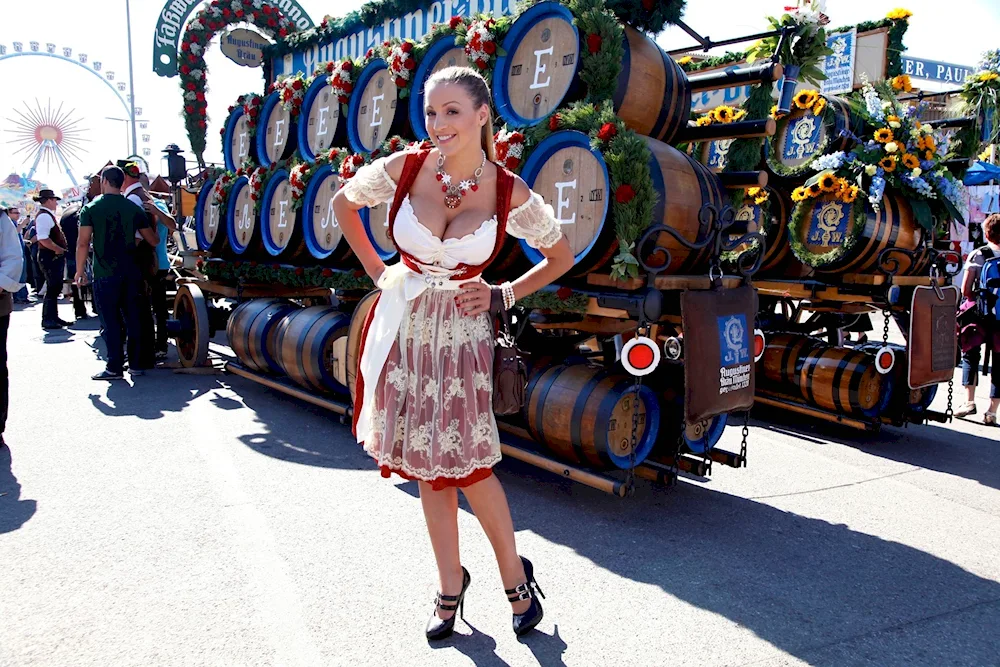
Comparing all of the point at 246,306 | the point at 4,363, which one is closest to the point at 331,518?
the point at 4,363

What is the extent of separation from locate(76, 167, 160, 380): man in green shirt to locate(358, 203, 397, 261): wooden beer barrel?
262cm

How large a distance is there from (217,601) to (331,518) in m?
0.88

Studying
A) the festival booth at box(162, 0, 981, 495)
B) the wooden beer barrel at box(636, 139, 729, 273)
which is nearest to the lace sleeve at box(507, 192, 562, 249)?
the festival booth at box(162, 0, 981, 495)

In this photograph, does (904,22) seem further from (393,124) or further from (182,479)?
(182,479)

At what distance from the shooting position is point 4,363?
4.79m

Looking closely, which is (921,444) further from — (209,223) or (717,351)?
(209,223)

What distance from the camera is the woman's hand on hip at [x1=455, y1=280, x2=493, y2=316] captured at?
249 cm

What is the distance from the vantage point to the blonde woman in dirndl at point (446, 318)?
251 centimetres

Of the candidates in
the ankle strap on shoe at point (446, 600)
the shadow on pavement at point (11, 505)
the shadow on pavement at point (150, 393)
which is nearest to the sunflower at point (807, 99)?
the ankle strap on shoe at point (446, 600)

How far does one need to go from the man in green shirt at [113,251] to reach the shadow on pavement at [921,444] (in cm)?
565

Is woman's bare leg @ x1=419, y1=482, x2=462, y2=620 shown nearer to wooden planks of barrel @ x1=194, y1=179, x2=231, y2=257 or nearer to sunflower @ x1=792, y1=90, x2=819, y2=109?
sunflower @ x1=792, y1=90, x2=819, y2=109

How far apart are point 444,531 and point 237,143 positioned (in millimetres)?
6289

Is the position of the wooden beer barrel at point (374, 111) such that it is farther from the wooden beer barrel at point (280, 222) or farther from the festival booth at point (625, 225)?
the wooden beer barrel at point (280, 222)

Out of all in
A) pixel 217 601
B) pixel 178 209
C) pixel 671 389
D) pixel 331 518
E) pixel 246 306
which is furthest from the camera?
pixel 178 209
